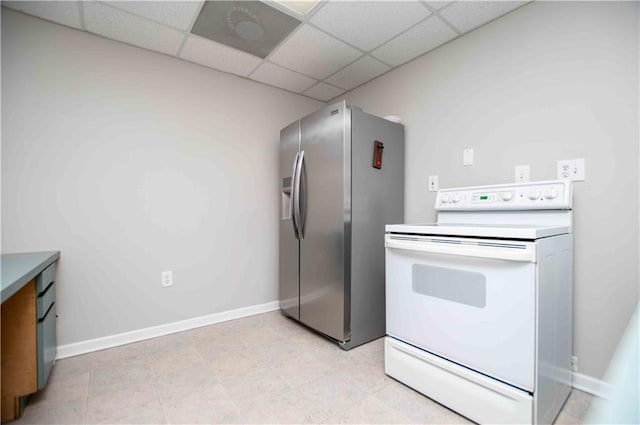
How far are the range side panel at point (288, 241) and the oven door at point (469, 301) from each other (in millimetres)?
1026

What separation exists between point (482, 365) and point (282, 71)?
259 centimetres

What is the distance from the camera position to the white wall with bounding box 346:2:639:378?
58.2 inches

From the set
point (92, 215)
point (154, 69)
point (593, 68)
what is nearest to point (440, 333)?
point (593, 68)

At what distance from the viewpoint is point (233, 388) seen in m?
1.63

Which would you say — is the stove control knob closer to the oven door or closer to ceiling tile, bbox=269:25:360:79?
the oven door

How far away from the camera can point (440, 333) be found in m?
1.45

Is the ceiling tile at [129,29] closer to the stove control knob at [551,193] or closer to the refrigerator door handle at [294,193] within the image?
the refrigerator door handle at [294,193]

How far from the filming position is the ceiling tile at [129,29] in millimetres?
1852

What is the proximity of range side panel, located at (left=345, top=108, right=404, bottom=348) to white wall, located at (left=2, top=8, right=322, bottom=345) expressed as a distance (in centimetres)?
110

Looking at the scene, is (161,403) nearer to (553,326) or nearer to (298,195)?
(298,195)

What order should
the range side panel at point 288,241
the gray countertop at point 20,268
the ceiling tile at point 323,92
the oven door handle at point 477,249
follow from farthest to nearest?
the ceiling tile at point 323,92
the range side panel at point 288,241
the oven door handle at point 477,249
the gray countertop at point 20,268

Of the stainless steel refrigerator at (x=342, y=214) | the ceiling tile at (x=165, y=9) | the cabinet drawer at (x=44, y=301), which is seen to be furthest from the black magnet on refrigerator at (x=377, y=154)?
the cabinet drawer at (x=44, y=301)

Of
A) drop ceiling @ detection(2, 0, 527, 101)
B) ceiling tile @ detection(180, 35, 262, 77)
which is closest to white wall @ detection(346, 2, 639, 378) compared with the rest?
drop ceiling @ detection(2, 0, 527, 101)

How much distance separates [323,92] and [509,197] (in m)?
2.12
